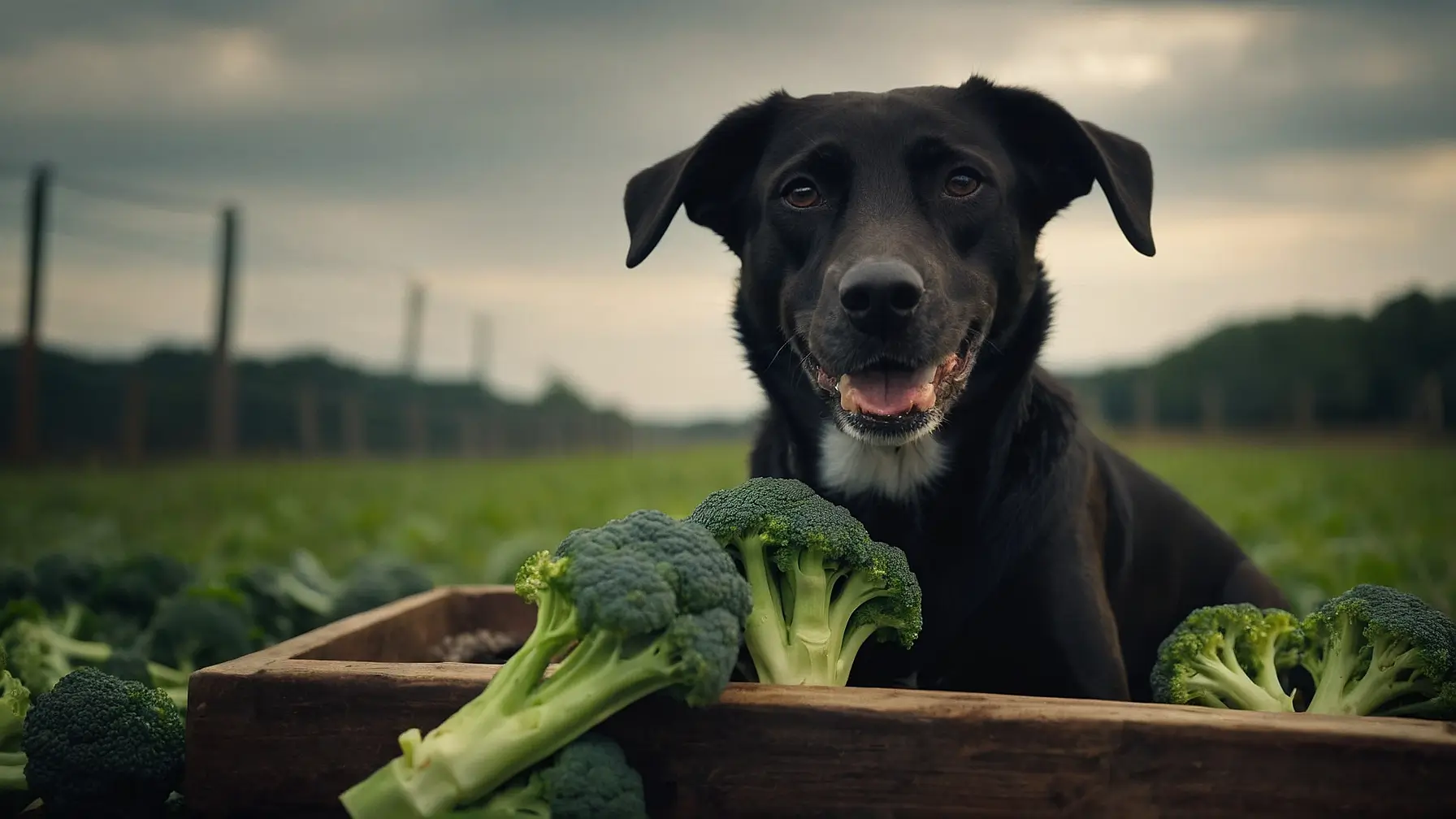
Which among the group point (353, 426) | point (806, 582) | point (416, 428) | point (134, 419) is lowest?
point (416, 428)

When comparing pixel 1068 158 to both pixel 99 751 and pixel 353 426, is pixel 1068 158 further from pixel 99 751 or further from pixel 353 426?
pixel 353 426

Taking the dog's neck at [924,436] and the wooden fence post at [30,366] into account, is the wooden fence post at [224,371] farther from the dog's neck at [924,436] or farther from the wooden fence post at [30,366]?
the dog's neck at [924,436]

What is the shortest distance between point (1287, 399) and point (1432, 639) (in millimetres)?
49722

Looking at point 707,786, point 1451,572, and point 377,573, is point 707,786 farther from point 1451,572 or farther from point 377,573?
point 1451,572

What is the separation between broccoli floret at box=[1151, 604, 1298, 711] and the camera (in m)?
2.73

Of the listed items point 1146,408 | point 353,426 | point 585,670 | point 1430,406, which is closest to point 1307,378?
point 1146,408

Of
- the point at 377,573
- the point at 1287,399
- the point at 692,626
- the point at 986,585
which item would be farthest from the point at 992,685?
the point at 1287,399

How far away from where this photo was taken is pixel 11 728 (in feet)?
9.28

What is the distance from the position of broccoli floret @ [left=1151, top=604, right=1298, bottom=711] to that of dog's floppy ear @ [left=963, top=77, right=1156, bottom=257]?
103 centimetres

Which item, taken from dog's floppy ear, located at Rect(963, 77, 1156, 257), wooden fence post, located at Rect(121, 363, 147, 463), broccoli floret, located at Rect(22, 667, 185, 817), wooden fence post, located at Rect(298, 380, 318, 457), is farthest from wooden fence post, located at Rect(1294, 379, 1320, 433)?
broccoli floret, located at Rect(22, 667, 185, 817)

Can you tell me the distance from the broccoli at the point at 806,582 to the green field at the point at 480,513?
161 cm

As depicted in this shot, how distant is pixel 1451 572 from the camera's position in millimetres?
6449

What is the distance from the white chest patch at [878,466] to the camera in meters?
3.17

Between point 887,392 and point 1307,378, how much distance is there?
167ft
